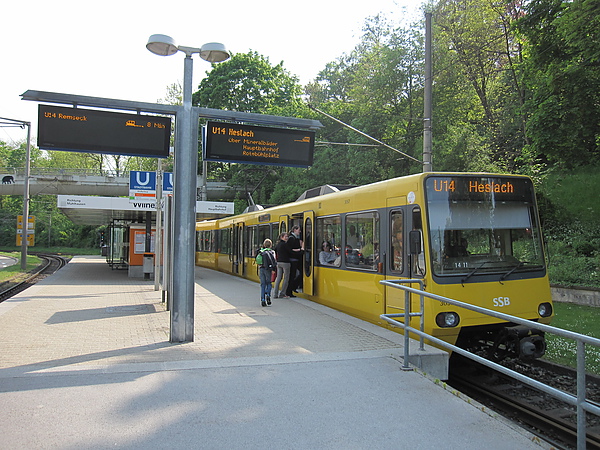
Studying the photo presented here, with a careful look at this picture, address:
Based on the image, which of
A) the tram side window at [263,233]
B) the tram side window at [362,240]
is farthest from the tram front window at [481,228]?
the tram side window at [263,233]

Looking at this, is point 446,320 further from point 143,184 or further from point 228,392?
point 143,184

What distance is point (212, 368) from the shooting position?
6344 millimetres

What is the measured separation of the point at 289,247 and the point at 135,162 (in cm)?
5722

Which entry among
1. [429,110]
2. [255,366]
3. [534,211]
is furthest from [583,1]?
Answer: [255,366]

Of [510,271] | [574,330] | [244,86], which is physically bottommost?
[574,330]

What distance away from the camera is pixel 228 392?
5438 millimetres

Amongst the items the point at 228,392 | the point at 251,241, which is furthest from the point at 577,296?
the point at 228,392

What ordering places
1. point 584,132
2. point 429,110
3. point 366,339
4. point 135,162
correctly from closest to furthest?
point 366,339 → point 429,110 → point 584,132 → point 135,162

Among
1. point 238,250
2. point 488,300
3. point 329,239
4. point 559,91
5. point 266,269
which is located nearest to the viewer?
point 488,300

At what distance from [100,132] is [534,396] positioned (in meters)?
6.97

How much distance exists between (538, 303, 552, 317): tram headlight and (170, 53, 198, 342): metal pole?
5.20m

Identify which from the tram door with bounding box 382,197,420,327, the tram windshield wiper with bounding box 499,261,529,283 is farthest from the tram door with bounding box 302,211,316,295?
the tram windshield wiper with bounding box 499,261,529,283

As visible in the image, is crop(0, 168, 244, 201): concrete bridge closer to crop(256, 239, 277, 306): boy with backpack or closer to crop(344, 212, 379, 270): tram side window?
crop(256, 239, 277, 306): boy with backpack

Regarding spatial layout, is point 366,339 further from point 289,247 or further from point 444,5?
point 444,5
